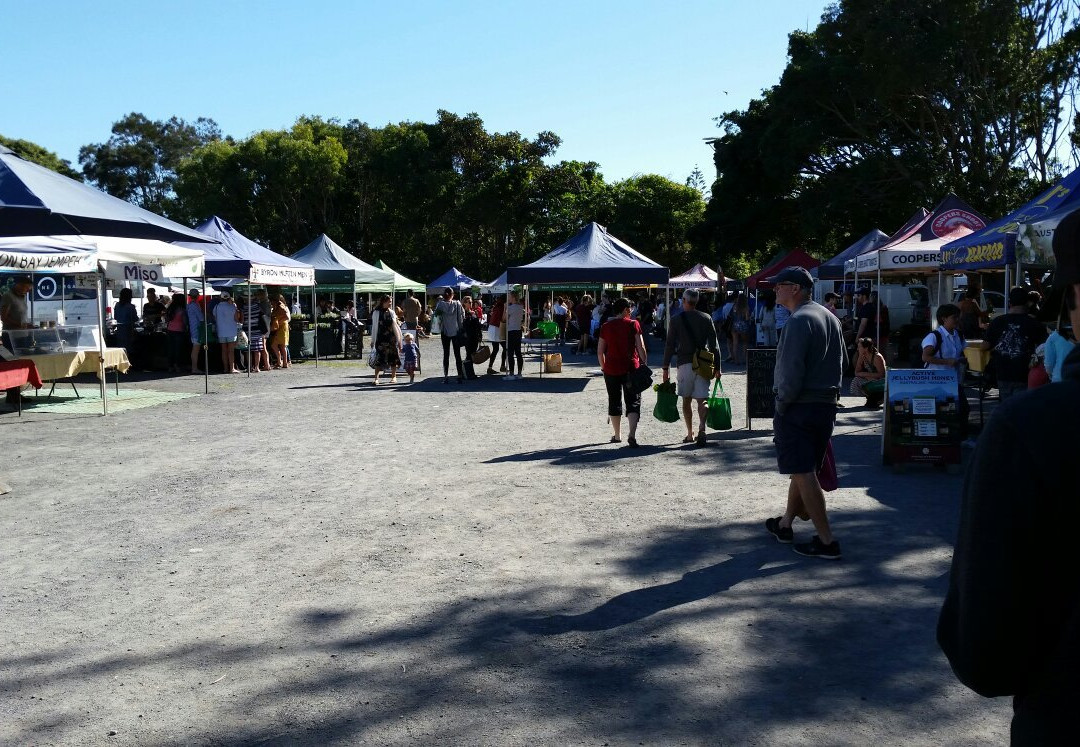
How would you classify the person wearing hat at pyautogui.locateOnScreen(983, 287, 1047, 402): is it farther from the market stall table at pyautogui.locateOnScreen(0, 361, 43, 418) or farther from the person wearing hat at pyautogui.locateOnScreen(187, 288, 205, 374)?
the person wearing hat at pyautogui.locateOnScreen(187, 288, 205, 374)

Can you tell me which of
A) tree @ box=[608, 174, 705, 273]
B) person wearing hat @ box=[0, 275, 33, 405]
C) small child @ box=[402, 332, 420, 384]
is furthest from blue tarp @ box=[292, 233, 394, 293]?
tree @ box=[608, 174, 705, 273]

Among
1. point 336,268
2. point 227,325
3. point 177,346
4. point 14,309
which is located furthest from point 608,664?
point 336,268

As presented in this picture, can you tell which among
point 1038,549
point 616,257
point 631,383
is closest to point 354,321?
point 616,257

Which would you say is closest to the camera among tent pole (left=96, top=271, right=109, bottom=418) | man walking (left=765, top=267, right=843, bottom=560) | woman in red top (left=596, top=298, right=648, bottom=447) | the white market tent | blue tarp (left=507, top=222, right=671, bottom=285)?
man walking (left=765, top=267, right=843, bottom=560)

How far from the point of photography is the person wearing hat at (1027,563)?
4.57 ft

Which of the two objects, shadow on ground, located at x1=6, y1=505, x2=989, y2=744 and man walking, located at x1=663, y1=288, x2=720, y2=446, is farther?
man walking, located at x1=663, y1=288, x2=720, y2=446

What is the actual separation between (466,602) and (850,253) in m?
19.9

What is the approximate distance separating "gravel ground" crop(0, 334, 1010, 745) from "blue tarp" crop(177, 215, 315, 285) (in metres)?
10.8

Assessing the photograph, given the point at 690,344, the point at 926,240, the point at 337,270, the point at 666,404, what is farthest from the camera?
the point at 337,270

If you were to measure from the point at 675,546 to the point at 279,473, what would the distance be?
14.5 feet

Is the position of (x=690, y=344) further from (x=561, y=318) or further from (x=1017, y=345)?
(x=561, y=318)

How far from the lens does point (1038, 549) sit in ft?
4.63

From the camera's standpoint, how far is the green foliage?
25.9m

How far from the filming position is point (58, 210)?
9.86 m
